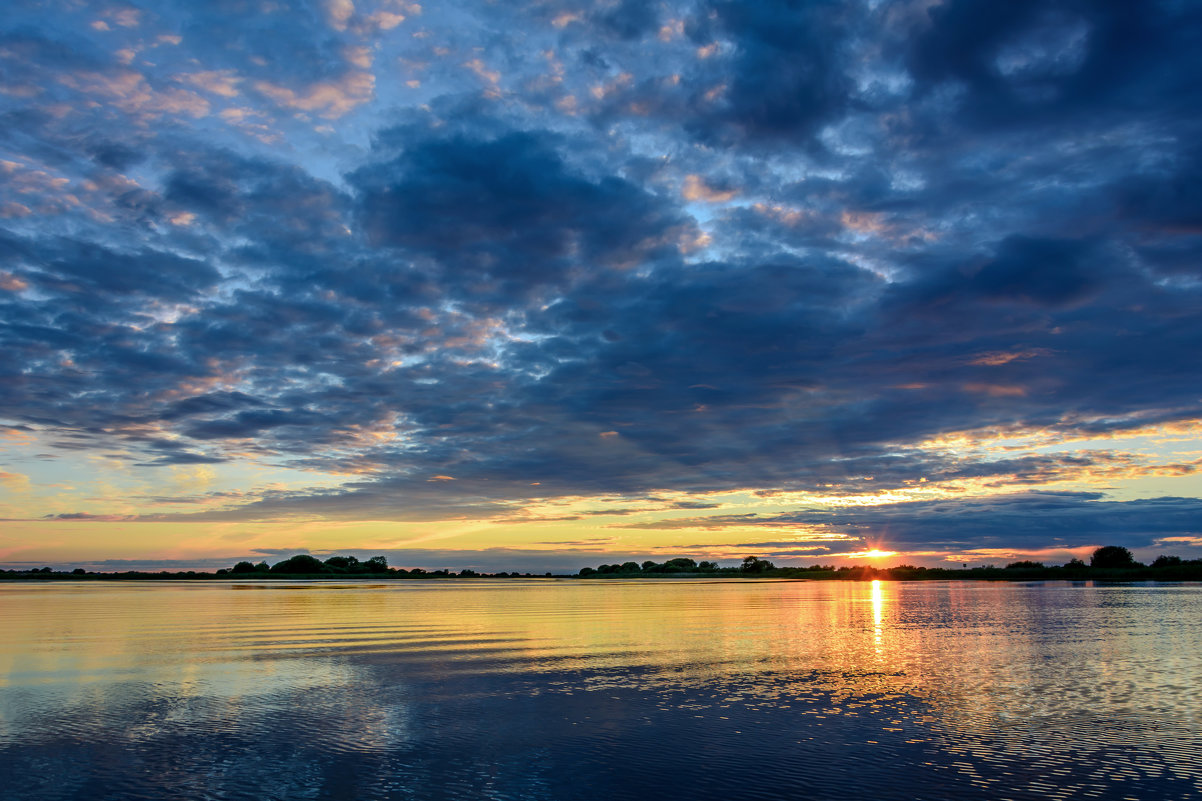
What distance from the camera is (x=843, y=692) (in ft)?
86.7

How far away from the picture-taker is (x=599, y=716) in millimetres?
22516

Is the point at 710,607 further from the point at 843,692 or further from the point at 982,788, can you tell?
the point at 982,788

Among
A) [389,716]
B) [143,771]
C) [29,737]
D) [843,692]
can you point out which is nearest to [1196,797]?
[843,692]

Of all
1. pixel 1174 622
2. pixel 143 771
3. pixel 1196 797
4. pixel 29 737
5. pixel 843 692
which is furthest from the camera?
pixel 1174 622

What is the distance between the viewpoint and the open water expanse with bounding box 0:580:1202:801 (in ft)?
53.0

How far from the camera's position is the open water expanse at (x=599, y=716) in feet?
53.0

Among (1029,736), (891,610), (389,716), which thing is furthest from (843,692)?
(891,610)

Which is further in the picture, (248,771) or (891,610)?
(891,610)

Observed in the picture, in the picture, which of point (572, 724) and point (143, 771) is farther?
point (572, 724)

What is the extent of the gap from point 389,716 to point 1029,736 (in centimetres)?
1763

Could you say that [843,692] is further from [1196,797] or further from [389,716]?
[389,716]

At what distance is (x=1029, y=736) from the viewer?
1995 centimetres

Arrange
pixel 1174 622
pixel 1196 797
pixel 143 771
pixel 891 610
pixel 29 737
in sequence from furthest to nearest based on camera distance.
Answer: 1. pixel 891 610
2. pixel 1174 622
3. pixel 29 737
4. pixel 143 771
5. pixel 1196 797

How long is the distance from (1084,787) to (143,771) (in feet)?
66.2
